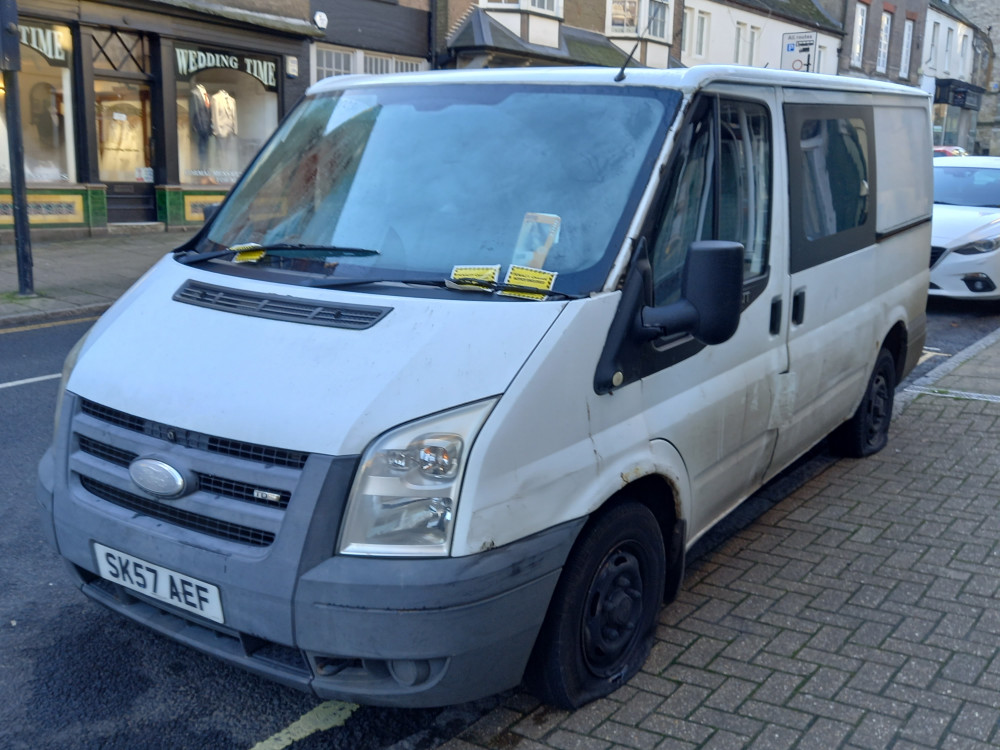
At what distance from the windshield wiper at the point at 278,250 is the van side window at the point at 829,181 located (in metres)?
1.96

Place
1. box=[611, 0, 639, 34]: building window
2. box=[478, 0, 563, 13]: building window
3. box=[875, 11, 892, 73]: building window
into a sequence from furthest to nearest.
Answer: box=[875, 11, 892, 73]: building window
box=[611, 0, 639, 34]: building window
box=[478, 0, 563, 13]: building window

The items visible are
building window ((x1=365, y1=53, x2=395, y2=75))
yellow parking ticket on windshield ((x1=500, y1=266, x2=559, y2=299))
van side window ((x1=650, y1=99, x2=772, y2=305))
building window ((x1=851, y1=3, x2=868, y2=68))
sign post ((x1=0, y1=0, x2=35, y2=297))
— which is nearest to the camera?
yellow parking ticket on windshield ((x1=500, y1=266, x2=559, y2=299))

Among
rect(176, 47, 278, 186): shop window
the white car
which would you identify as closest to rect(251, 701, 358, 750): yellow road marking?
the white car

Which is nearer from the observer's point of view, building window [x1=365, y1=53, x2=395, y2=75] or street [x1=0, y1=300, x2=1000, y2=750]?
street [x1=0, y1=300, x2=1000, y2=750]

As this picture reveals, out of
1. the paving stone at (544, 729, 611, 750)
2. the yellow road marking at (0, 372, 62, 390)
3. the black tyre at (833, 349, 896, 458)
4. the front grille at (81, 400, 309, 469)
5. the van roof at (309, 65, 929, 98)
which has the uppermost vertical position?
the van roof at (309, 65, 929, 98)

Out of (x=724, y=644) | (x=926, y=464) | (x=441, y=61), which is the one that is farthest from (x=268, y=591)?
(x=441, y=61)

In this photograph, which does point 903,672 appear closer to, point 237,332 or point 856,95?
point 237,332

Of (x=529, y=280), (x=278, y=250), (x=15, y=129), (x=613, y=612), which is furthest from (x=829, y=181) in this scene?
(x=15, y=129)

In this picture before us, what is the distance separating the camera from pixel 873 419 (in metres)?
6.38

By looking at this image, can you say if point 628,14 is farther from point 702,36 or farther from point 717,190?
point 717,190

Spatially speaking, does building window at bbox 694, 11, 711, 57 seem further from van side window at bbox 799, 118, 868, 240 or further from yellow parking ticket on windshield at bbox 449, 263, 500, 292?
yellow parking ticket on windshield at bbox 449, 263, 500, 292

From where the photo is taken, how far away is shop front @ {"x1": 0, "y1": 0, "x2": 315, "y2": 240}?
622 inches

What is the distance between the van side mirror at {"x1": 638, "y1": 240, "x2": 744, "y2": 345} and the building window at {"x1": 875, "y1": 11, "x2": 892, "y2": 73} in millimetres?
42589

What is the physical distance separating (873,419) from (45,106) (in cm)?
1417
